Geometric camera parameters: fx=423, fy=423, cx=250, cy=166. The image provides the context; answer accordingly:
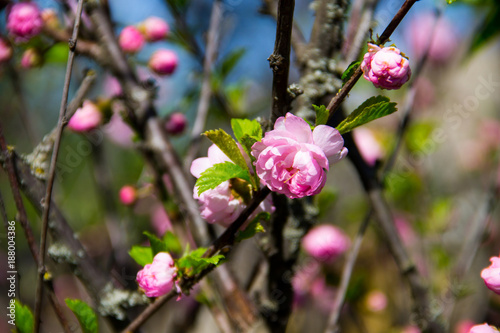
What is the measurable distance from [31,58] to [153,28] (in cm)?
35

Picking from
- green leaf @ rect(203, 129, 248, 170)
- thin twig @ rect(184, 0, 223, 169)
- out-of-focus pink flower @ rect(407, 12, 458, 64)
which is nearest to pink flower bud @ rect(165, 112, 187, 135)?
thin twig @ rect(184, 0, 223, 169)

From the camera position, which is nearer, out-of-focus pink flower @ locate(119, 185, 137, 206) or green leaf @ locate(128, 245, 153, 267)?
green leaf @ locate(128, 245, 153, 267)

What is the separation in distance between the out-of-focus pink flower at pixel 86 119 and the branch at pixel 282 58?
28.7 inches

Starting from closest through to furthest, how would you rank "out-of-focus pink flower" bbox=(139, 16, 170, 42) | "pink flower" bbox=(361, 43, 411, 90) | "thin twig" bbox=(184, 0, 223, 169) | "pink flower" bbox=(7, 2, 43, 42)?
"pink flower" bbox=(361, 43, 411, 90) < "pink flower" bbox=(7, 2, 43, 42) < "thin twig" bbox=(184, 0, 223, 169) < "out-of-focus pink flower" bbox=(139, 16, 170, 42)

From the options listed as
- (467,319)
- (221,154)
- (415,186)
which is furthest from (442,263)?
(221,154)

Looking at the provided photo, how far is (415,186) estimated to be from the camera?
1.68 metres

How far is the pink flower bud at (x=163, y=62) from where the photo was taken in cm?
128

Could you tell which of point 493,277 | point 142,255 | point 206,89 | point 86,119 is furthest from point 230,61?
point 493,277

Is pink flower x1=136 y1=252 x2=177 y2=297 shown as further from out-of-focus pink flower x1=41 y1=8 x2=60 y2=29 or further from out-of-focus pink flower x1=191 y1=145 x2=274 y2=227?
out-of-focus pink flower x1=41 y1=8 x2=60 y2=29

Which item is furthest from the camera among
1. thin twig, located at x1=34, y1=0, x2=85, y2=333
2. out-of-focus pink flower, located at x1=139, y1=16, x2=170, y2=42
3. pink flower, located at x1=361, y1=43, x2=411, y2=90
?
out-of-focus pink flower, located at x1=139, y1=16, x2=170, y2=42

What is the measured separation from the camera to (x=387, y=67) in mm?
450

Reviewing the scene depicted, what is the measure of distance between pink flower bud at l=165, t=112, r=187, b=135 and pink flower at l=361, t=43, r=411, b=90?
2.76 ft

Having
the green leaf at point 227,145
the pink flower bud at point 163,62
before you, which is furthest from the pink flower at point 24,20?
the green leaf at point 227,145

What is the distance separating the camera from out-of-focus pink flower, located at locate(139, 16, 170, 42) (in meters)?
1.28
